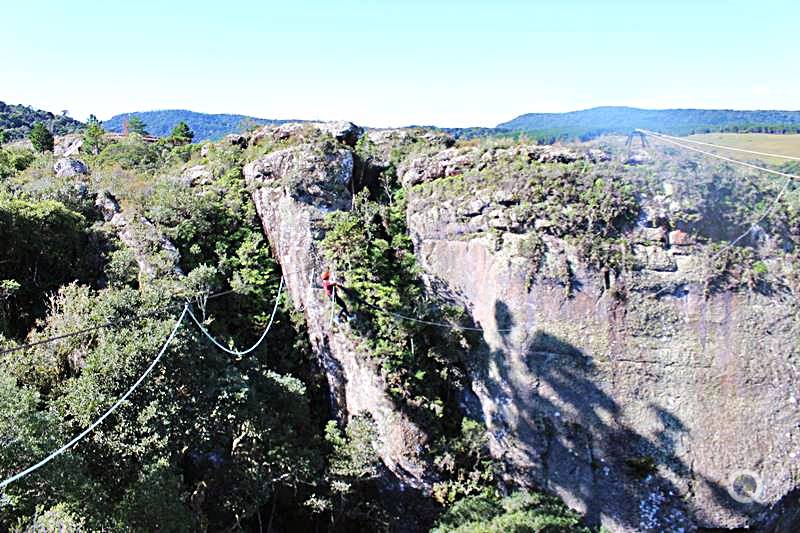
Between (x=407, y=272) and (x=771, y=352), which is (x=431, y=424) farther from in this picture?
(x=771, y=352)

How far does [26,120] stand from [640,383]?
10226 cm

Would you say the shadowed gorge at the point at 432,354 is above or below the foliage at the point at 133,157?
below

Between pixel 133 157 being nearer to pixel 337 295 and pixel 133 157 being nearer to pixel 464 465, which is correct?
pixel 337 295

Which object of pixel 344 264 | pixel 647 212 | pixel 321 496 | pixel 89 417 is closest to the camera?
pixel 89 417

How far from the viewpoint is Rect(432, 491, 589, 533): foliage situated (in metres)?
12.0

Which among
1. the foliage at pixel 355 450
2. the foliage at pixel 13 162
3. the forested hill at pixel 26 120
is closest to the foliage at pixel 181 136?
the foliage at pixel 13 162

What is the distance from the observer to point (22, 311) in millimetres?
15141

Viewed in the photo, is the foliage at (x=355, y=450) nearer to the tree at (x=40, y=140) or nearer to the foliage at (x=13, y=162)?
the foliage at (x=13, y=162)

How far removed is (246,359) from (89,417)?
15.4 feet

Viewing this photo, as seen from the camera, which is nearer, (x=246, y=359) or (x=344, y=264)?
(x=246, y=359)

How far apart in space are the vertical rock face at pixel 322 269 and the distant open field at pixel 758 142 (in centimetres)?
1090

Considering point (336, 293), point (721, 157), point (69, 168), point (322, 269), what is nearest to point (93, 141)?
point (69, 168)

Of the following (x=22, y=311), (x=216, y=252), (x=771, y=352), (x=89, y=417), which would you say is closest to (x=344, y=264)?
(x=216, y=252)

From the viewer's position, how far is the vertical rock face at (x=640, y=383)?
12242mm
